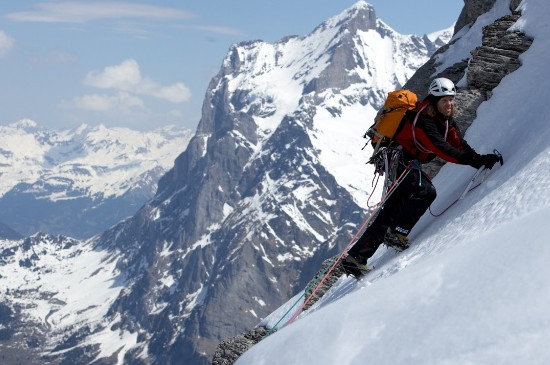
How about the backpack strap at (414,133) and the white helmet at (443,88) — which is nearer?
the white helmet at (443,88)

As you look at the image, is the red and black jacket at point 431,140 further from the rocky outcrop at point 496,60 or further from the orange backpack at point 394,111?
A: the rocky outcrop at point 496,60

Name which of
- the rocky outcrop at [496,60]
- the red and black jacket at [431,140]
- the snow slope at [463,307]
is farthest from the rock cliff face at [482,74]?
the snow slope at [463,307]

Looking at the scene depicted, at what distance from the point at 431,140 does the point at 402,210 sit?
1402mm

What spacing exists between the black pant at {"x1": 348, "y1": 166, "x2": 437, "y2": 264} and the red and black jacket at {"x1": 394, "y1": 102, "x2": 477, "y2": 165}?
16.8 inches

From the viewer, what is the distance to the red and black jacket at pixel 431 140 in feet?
35.6

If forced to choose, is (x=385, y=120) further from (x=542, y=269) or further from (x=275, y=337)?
(x=542, y=269)

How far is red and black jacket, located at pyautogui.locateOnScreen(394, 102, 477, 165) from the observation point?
10852 millimetres

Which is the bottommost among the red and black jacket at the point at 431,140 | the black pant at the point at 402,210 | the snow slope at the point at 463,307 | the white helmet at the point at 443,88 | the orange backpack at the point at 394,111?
the snow slope at the point at 463,307

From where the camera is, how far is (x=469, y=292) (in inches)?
215

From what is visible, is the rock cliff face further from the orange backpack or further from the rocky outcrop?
the orange backpack

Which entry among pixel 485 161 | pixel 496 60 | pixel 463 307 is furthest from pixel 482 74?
pixel 463 307

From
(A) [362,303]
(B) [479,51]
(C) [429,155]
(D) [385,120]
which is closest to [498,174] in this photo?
(C) [429,155]

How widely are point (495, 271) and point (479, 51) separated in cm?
1351

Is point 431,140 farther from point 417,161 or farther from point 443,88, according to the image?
point 443,88
